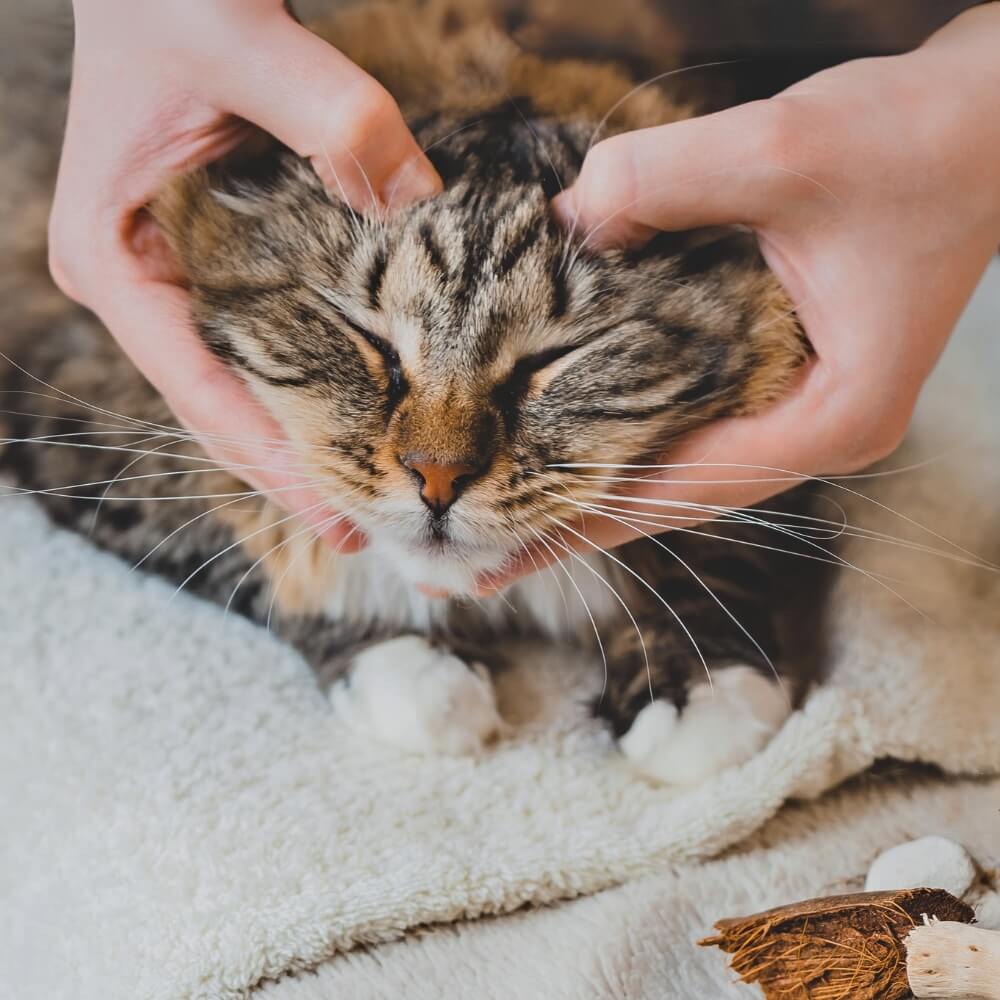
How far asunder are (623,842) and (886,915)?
22 cm

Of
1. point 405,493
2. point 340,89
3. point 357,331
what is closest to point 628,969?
point 405,493

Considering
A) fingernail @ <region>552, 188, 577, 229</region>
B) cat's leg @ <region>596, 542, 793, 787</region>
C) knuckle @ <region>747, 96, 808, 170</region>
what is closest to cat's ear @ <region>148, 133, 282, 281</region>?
fingernail @ <region>552, 188, 577, 229</region>

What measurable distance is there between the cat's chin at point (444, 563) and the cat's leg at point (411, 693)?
113 millimetres

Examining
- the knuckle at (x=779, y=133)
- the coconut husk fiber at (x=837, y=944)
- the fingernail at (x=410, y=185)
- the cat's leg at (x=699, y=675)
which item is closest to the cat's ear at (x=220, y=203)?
the fingernail at (x=410, y=185)

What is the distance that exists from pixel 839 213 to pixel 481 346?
0.25 meters

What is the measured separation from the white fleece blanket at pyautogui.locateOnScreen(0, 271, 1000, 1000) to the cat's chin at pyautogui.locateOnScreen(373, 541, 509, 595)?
167mm

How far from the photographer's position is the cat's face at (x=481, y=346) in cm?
71

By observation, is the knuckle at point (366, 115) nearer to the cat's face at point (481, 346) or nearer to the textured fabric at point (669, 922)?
the cat's face at point (481, 346)

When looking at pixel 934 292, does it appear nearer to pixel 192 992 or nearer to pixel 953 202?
pixel 953 202

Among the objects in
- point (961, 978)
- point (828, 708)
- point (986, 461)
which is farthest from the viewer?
point (986, 461)

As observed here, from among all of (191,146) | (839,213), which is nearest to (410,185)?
(191,146)

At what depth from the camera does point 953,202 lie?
726mm

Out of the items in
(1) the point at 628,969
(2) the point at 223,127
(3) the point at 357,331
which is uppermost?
(2) the point at 223,127

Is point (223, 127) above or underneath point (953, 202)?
above
